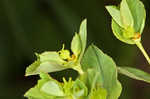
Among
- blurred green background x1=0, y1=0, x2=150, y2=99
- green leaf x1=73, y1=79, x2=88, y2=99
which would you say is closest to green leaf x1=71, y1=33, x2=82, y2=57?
green leaf x1=73, y1=79, x2=88, y2=99

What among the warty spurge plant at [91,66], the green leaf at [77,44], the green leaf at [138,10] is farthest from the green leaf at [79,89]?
the green leaf at [138,10]

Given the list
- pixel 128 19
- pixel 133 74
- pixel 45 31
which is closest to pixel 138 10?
pixel 128 19

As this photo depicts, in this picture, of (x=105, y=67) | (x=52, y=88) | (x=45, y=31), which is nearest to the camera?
(x=52, y=88)

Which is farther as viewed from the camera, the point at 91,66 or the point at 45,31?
the point at 45,31

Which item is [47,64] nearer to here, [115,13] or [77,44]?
[77,44]

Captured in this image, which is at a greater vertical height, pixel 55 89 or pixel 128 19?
pixel 128 19

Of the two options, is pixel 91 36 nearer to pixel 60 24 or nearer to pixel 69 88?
pixel 60 24

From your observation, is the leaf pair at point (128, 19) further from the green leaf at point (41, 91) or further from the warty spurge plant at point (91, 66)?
the green leaf at point (41, 91)
